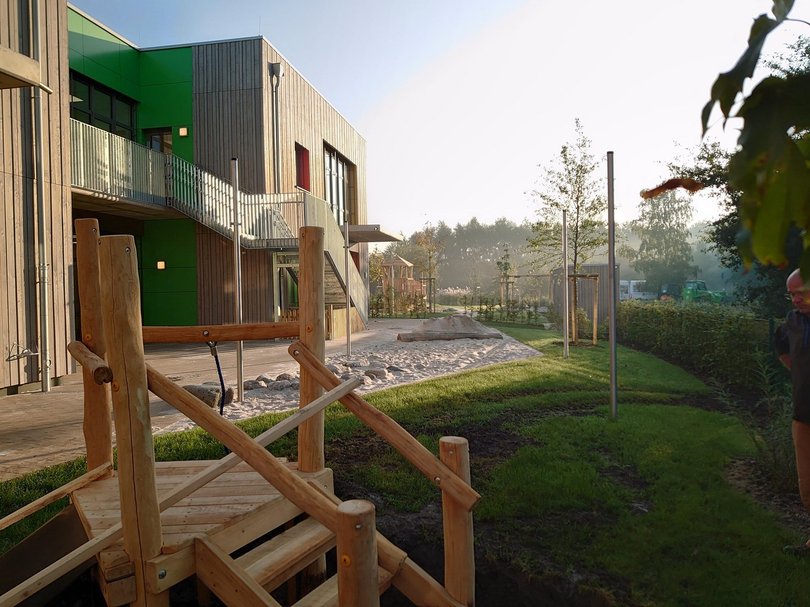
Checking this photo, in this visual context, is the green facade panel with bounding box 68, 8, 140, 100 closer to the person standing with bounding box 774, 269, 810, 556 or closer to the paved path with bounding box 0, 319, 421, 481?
the paved path with bounding box 0, 319, 421, 481

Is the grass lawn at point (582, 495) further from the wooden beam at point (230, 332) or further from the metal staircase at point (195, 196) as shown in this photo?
the metal staircase at point (195, 196)

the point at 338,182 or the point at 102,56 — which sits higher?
the point at 102,56

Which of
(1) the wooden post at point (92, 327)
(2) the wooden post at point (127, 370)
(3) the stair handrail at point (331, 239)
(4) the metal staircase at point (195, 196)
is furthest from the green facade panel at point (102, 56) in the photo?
(2) the wooden post at point (127, 370)

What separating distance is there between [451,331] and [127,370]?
14.5 meters

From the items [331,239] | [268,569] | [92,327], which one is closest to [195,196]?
[331,239]

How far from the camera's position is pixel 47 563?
3.12 metres

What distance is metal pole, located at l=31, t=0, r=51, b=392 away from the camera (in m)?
9.16

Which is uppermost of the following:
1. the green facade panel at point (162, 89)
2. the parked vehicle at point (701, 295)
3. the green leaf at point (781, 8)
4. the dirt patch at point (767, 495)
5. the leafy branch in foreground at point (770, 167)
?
the green facade panel at point (162, 89)

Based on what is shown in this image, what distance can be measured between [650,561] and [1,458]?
5.51m

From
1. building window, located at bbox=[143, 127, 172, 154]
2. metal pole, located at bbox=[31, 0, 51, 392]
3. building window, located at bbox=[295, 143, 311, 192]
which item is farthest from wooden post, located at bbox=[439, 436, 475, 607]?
building window, located at bbox=[295, 143, 311, 192]

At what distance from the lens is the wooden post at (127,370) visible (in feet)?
7.25

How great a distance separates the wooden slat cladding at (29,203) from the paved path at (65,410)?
2.64ft

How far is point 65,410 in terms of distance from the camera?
772 cm

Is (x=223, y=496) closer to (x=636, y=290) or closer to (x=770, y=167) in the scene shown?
(x=770, y=167)
